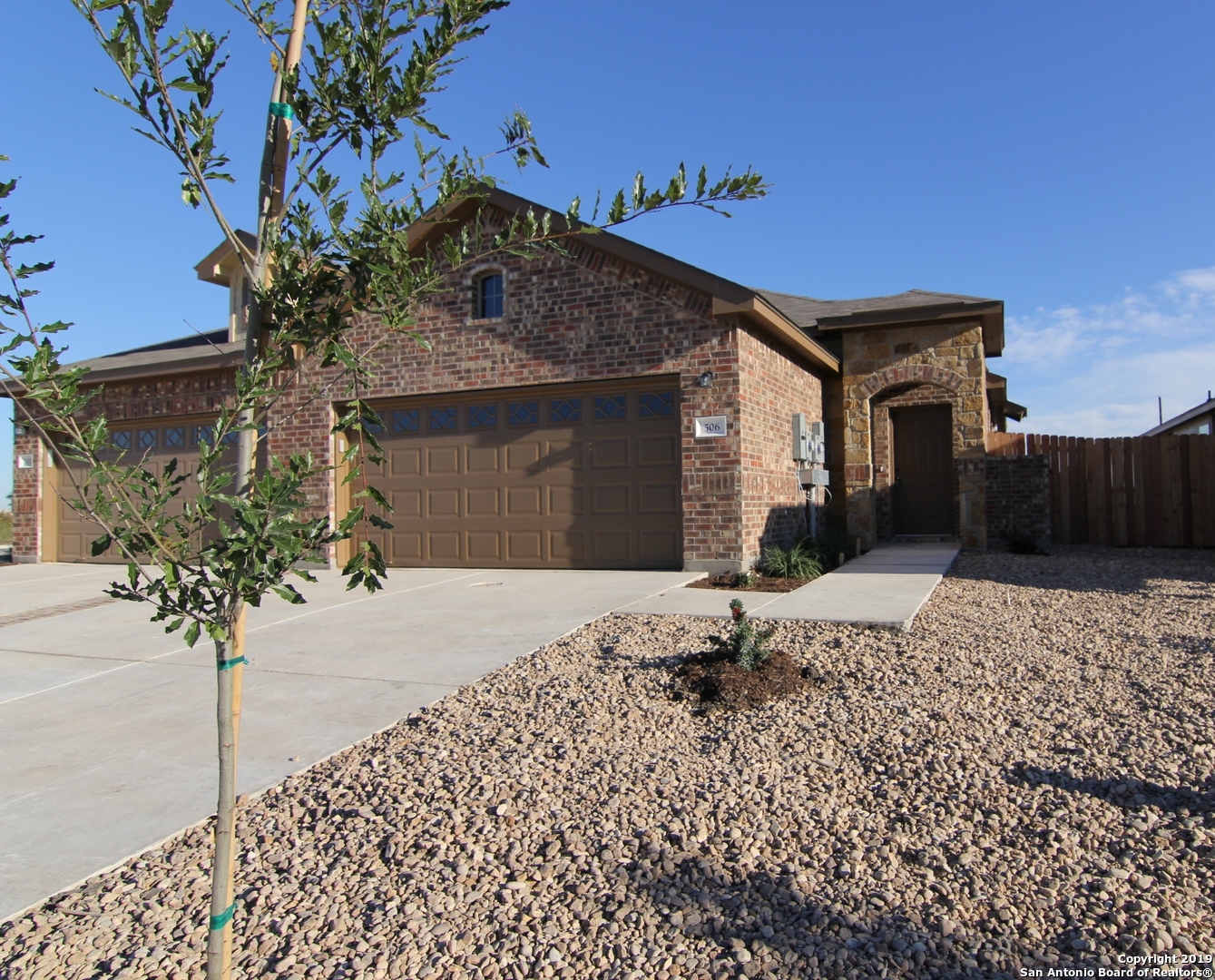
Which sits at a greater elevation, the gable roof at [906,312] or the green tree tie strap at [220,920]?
the gable roof at [906,312]

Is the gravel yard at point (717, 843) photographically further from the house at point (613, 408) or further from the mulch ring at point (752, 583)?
the house at point (613, 408)

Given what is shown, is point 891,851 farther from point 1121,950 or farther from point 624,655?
point 624,655

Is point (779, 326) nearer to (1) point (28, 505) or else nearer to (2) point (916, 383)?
(2) point (916, 383)

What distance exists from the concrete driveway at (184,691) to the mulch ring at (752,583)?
29 centimetres

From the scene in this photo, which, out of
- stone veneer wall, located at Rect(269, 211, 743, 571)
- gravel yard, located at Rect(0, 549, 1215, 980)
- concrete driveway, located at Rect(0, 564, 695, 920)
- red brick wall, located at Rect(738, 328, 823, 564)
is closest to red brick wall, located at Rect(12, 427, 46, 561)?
concrete driveway, located at Rect(0, 564, 695, 920)

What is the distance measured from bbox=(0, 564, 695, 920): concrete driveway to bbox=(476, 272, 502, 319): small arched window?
3.51 meters

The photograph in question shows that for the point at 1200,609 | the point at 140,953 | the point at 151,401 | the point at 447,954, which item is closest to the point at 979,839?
A: the point at 447,954

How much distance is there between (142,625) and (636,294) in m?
6.15

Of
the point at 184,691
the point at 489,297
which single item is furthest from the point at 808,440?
the point at 184,691

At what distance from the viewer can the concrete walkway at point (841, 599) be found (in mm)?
6645

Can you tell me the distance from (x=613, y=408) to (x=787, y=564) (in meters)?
2.72

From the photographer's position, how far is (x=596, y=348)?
10266 mm

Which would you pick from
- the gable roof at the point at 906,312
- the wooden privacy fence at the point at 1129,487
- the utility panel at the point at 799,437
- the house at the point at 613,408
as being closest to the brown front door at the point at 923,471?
the house at the point at 613,408

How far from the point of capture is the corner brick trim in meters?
12.9
